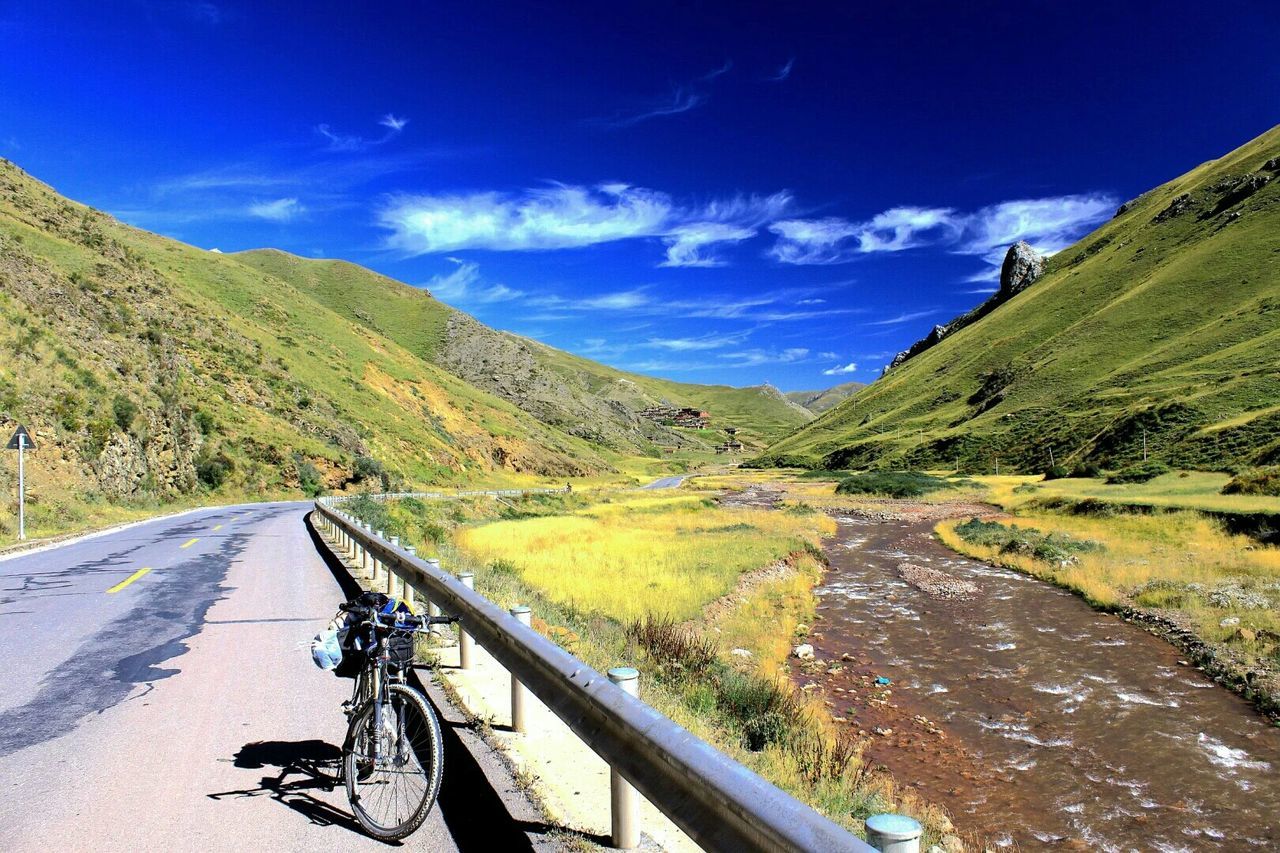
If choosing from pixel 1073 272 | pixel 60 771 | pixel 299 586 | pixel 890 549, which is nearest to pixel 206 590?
pixel 299 586

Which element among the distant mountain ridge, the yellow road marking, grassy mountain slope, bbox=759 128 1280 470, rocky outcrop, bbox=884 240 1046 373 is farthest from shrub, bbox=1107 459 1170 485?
rocky outcrop, bbox=884 240 1046 373

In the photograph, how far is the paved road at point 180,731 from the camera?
13.2ft

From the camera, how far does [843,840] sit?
1985 millimetres

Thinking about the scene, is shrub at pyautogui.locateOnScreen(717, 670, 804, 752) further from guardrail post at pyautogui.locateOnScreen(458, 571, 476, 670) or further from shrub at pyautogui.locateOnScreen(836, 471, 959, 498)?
shrub at pyautogui.locateOnScreen(836, 471, 959, 498)

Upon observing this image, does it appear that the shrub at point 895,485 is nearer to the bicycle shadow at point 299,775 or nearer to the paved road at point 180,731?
the paved road at point 180,731

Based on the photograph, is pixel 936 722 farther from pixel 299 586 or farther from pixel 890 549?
pixel 890 549

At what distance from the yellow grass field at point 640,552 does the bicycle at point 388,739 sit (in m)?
9.62

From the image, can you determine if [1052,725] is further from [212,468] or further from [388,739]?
[212,468]

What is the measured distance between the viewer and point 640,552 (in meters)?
25.3

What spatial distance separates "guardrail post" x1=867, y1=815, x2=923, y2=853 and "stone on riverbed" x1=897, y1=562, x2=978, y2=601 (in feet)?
64.7

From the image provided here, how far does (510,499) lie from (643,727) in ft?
151

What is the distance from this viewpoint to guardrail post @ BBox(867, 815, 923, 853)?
197 centimetres

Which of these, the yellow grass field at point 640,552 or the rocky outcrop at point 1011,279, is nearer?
the yellow grass field at point 640,552

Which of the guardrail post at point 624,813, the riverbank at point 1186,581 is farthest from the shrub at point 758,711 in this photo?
the riverbank at point 1186,581
